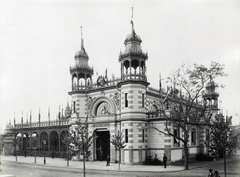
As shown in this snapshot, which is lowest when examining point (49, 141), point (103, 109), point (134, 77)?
point (49, 141)

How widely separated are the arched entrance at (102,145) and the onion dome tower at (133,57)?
9575mm

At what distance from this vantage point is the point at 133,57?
36.2 meters

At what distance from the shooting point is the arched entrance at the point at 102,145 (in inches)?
1573

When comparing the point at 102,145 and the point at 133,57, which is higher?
the point at 133,57

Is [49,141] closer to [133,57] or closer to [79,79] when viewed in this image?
[79,79]

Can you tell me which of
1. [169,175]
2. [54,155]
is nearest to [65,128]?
[54,155]

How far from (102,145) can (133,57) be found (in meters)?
14.3

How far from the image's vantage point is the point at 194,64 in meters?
29.7

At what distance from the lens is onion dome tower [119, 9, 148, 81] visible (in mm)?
36009

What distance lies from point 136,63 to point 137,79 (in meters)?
4.13

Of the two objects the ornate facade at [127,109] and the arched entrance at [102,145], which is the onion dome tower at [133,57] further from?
the arched entrance at [102,145]

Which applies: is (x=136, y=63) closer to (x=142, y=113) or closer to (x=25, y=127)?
(x=142, y=113)

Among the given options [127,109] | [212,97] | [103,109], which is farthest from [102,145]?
[212,97]

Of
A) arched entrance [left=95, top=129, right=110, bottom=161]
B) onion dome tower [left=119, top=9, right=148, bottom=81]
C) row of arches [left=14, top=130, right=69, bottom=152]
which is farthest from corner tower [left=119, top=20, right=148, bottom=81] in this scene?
row of arches [left=14, top=130, right=69, bottom=152]
